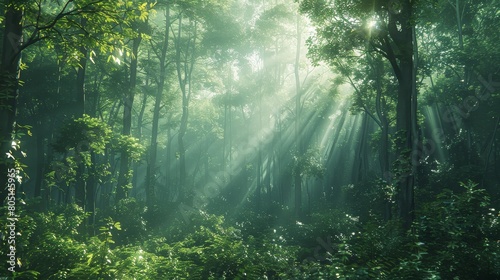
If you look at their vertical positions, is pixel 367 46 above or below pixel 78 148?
above

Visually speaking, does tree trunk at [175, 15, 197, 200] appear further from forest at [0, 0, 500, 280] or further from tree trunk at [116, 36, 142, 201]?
tree trunk at [116, 36, 142, 201]

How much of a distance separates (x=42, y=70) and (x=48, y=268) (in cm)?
2234

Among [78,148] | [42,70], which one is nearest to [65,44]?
[78,148]

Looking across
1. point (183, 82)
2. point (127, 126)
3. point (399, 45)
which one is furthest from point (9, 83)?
point (183, 82)

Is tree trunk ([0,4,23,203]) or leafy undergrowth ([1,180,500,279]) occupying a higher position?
tree trunk ([0,4,23,203])

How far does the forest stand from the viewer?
616 centimetres

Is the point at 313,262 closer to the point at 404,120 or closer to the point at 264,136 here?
the point at 404,120

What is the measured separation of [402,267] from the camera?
523 cm

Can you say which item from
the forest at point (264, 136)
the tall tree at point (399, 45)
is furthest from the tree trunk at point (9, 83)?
the tall tree at point (399, 45)

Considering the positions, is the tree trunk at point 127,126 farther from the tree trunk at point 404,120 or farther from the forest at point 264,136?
the tree trunk at point 404,120

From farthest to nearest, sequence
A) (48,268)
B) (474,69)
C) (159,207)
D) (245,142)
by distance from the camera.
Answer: (245,142), (474,69), (159,207), (48,268)

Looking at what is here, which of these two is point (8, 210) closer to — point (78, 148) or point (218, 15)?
point (78, 148)

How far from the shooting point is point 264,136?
37281 millimetres

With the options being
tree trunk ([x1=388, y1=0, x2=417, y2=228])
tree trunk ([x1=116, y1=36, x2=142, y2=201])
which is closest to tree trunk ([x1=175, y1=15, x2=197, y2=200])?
tree trunk ([x1=116, y1=36, x2=142, y2=201])
